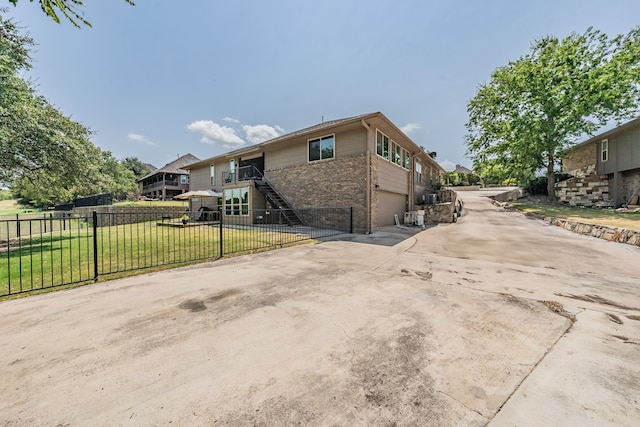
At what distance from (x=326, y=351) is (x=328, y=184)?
457 inches

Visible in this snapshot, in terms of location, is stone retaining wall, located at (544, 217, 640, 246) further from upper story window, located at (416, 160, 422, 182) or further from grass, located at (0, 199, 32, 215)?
grass, located at (0, 199, 32, 215)

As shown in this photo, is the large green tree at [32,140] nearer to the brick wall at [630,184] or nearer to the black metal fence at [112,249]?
the black metal fence at [112,249]

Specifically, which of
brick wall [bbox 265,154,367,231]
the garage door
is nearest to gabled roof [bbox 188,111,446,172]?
brick wall [bbox 265,154,367,231]

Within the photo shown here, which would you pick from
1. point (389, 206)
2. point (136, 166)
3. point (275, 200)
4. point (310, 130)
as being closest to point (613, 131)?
point (389, 206)

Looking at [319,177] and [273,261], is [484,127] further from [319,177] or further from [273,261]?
[273,261]

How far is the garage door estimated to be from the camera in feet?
45.2

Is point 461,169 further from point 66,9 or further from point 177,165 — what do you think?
point 66,9

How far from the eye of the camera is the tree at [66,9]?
113 inches

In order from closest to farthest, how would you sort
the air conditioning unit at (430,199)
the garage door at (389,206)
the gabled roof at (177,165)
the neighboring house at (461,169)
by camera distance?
1. the garage door at (389,206)
2. the air conditioning unit at (430,199)
3. the gabled roof at (177,165)
4. the neighboring house at (461,169)

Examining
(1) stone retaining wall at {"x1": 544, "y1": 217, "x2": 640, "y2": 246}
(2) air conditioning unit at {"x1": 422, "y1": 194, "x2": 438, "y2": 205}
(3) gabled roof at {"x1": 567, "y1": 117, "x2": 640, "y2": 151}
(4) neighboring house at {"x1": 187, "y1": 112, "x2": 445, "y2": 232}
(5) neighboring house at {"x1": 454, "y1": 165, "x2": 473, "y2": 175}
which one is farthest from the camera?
(5) neighboring house at {"x1": 454, "y1": 165, "x2": 473, "y2": 175}

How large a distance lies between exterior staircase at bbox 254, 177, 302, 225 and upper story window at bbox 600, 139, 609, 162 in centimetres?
2557

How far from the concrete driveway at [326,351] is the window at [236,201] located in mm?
11618

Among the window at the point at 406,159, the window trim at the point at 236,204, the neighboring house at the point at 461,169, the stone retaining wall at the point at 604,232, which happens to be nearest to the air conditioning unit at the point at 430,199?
the window at the point at 406,159

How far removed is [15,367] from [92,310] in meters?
1.31
